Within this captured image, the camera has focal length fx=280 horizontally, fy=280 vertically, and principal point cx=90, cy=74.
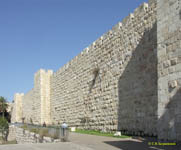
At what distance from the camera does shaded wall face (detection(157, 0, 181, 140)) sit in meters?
5.96

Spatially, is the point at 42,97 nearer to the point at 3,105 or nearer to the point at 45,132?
the point at 45,132

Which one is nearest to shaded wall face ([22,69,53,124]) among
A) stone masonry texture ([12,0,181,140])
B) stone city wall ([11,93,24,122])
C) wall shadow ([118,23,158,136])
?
stone masonry texture ([12,0,181,140])

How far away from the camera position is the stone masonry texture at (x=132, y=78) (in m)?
6.23

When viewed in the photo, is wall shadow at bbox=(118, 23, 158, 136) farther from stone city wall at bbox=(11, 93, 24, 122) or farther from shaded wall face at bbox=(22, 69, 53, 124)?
stone city wall at bbox=(11, 93, 24, 122)

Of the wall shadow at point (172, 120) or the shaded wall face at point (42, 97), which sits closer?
the wall shadow at point (172, 120)

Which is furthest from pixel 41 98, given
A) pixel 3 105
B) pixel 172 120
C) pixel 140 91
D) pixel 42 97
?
pixel 3 105

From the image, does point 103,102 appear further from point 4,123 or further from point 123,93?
point 4,123

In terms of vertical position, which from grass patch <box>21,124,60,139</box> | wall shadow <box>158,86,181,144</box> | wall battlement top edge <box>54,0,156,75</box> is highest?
wall battlement top edge <box>54,0,156,75</box>

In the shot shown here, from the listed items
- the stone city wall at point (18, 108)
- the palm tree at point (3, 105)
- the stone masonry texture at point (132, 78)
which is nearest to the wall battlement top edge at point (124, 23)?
the stone masonry texture at point (132, 78)

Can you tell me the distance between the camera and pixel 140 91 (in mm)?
9500

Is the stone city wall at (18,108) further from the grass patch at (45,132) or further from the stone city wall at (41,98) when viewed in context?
the grass patch at (45,132)

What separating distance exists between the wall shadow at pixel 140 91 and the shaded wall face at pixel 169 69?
7.14 ft

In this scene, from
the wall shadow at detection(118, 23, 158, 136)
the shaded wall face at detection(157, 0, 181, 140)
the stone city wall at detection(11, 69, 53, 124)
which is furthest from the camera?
the stone city wall at detection(11, 69, 53, 124)

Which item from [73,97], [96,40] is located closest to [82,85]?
[73,97]
